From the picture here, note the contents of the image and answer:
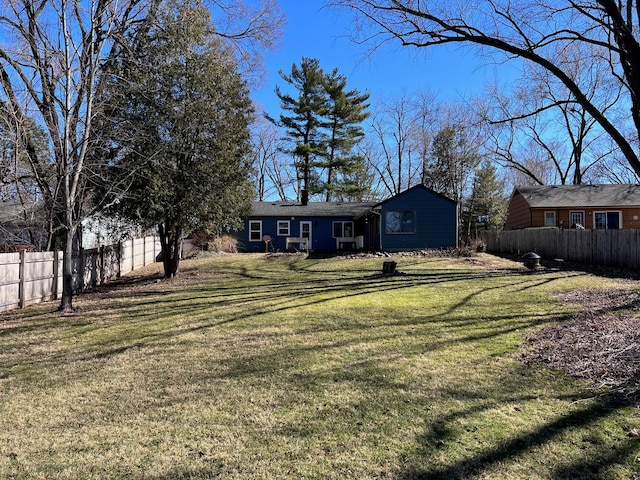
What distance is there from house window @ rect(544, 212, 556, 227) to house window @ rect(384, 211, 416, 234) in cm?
1074

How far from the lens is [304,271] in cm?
1554

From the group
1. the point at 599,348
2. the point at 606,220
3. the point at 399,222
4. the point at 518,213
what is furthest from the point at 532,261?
the point at 518,213

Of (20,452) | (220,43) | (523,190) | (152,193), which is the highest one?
(220,43)

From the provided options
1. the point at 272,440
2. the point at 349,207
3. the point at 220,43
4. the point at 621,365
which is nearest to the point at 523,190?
the point at 349,207

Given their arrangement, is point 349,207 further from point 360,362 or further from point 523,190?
point 360,362

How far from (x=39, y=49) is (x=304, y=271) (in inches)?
387

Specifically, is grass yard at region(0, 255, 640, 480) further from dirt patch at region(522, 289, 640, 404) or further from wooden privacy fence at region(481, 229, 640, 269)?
wooden privacy fence at region(481, 229, 640, 269)

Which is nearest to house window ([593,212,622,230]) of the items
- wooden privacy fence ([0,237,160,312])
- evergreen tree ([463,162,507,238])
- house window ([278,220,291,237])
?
evergreen tree ([463,162,507,238])

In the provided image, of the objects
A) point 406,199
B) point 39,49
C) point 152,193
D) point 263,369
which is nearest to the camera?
point 263,369

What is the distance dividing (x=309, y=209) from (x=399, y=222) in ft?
24.3

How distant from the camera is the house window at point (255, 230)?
26.3 metres

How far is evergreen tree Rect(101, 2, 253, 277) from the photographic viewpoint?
12.4m

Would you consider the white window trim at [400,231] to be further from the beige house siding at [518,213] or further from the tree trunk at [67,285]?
the tree trunk at [67,285]

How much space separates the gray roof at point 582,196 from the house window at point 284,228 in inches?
592
